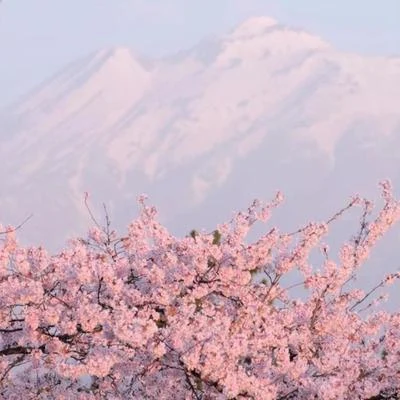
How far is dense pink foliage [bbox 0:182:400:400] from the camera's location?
9602 mm

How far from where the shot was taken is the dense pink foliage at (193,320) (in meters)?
9.60

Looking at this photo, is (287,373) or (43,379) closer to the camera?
(287,373)

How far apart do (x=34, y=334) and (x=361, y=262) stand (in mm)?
4571

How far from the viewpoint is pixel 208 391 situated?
10.3 meters

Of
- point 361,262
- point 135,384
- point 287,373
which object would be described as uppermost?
point 361,262

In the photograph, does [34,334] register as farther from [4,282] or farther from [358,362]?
[358,362]

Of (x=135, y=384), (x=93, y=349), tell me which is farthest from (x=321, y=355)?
(x=93, y=349)

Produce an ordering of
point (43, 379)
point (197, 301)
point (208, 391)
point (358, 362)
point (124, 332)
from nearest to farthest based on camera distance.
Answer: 1. point (124, 332)
2. point (208, 391)
3. point (358, 362)
4. point (197, 301)
5. point (43, 379)

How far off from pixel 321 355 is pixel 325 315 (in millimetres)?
601

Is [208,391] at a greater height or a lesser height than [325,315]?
lesser

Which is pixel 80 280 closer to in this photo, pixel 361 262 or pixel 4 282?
pixel 4 282

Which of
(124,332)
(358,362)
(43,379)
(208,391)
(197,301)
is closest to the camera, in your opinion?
(124,332)

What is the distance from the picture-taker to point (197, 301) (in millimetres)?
11680

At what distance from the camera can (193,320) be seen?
10.0 meters
